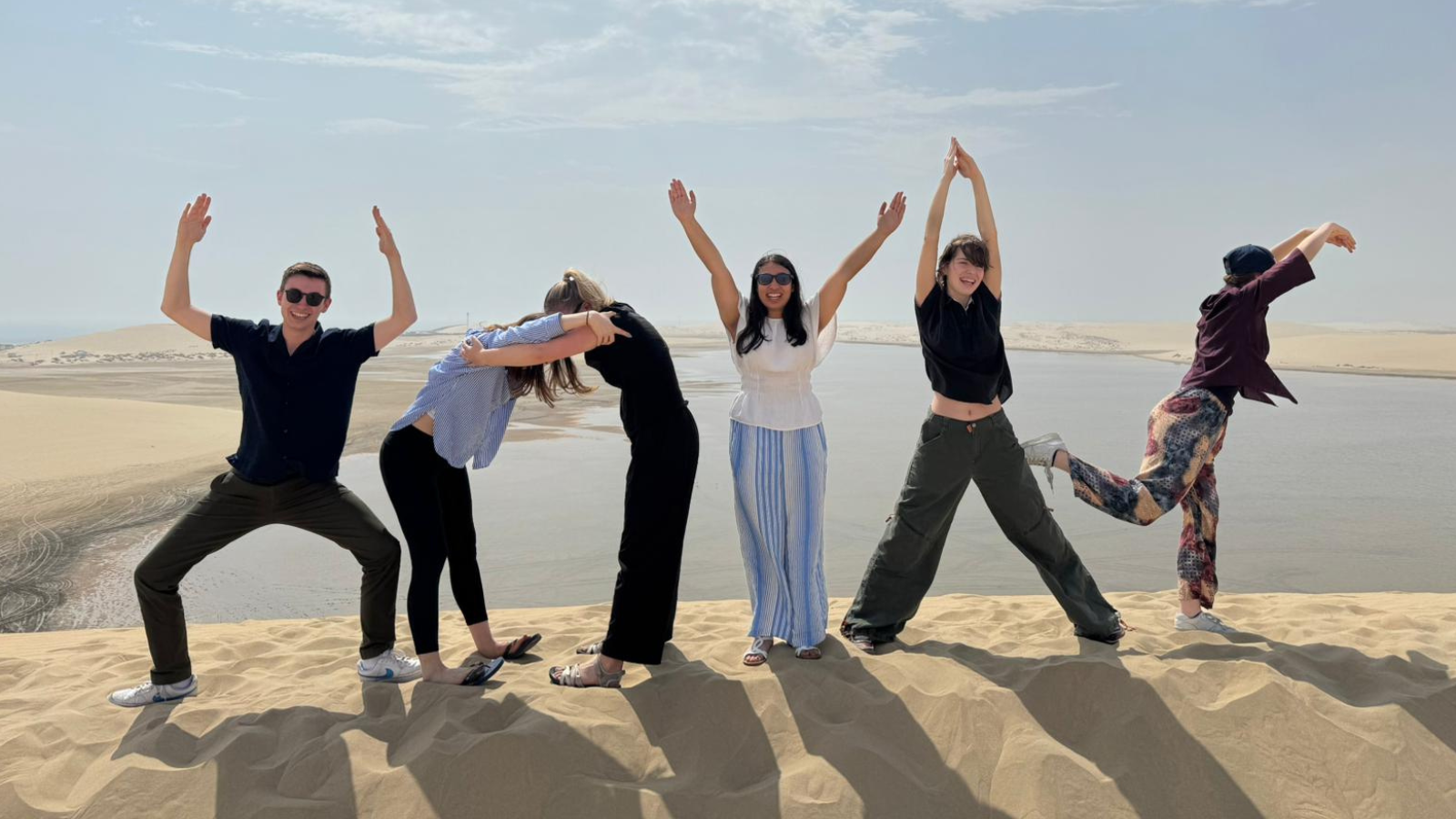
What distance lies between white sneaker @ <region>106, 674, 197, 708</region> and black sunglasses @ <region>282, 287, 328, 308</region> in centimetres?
182

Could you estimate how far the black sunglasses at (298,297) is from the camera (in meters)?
4.07

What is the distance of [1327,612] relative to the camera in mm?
5293

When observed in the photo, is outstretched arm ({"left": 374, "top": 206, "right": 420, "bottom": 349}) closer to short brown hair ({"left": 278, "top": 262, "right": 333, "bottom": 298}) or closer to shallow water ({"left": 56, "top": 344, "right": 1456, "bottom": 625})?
short brown hair ({"left": 278, "top": 262, "right": 333, "bottom": 298})

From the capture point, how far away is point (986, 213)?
14.9ft

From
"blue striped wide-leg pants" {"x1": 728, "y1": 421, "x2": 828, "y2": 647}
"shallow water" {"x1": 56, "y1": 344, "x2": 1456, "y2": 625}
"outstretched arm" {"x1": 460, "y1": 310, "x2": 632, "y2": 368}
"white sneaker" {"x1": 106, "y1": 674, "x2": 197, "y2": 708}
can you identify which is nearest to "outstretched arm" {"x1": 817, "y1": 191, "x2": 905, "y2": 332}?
"blue striped wide-leg pants" {"x1": 728, "y1": 421, "x2": 828, "y2": 647}

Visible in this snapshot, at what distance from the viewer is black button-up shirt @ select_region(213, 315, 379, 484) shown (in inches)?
158

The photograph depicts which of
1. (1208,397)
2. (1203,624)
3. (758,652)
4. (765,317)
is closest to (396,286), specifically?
(765,317)

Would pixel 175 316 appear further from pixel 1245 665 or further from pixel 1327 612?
pixel 1327 612

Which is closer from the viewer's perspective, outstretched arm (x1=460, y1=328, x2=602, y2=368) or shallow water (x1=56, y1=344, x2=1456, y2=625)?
outstretched arm (x1=460, y1=328, x2=602, y2=368)

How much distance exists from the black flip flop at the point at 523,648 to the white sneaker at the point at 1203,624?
3398 mm

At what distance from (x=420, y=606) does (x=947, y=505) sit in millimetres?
2537

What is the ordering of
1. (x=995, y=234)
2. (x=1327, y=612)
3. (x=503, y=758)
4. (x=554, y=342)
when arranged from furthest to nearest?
(x=1327, y=612)
(x=995, y=234)
(x=554, y=342)
(x=503, y=758)

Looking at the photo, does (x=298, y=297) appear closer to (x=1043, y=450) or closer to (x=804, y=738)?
(x=804, y=738)

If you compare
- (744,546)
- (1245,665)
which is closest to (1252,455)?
(1245,665)
